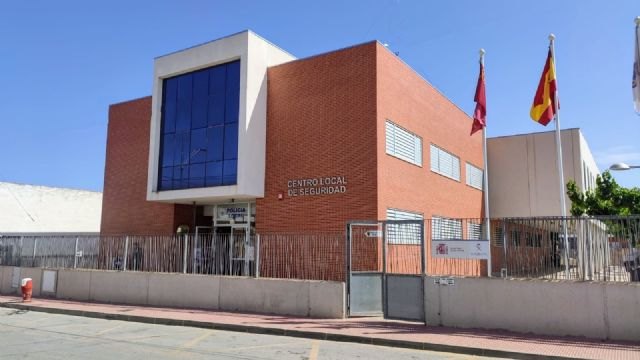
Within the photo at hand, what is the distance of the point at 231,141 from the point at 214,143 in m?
0.97

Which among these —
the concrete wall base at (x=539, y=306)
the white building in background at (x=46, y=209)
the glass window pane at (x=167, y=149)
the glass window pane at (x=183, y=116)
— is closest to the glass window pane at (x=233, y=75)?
the glass window pane at (x=183, y=116)

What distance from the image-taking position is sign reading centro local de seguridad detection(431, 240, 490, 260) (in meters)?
12.8

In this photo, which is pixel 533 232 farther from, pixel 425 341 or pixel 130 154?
pixel 130 154

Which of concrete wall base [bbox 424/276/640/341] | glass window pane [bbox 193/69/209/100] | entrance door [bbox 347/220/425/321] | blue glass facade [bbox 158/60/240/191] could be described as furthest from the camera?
glass window pane [bbox 193/69/209/100]

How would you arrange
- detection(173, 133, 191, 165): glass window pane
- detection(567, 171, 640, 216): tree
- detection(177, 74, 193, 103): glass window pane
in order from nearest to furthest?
detection(173, 133, 191, 165): glass window pane → detection(177, 74, 193, 103): glass window pane → detection(567, 171, 640, 216): tree

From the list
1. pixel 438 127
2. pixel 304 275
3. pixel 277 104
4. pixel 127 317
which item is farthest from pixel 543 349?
pixel 438 127

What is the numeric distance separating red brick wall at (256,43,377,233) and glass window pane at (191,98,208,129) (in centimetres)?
276

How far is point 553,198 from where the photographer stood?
30.8m

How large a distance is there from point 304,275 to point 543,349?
8092 mm

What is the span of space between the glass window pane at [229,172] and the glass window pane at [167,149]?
3125 mm

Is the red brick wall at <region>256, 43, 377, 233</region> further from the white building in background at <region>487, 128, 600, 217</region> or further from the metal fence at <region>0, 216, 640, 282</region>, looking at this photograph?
the white building in background at <region>487, 128, 600, 217</region>

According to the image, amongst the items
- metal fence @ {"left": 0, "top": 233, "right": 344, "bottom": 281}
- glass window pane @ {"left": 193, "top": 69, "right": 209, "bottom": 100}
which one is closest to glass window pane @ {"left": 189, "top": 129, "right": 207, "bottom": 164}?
glass window pane @ {"left": 193, "top": 69, "right": 209, "bottom": 100}

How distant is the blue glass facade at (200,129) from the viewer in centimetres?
2106

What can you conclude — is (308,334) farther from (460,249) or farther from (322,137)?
(322,137)
